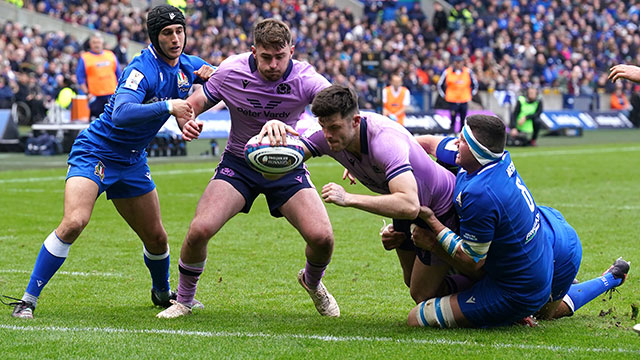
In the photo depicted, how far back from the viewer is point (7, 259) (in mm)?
8922

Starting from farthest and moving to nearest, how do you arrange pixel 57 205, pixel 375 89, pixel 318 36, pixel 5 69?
pixel 318 36 < pixel 375 89 < pixel 5 69 < pixel 57 205

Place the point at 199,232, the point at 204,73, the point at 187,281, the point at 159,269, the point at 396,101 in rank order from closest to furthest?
the point at 199,232
the point at 187,281
the point at 204,73
the point at 159,269
the point at 396,101

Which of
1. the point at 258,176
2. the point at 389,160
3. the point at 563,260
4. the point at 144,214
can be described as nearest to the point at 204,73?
the point at 258,176

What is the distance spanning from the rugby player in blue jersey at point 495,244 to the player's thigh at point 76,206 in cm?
229

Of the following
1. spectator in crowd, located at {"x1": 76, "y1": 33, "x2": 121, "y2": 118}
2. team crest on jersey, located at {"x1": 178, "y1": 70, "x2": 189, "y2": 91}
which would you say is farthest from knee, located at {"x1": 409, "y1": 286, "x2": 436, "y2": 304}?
spectator in crowd, located at {"x1": 76, "y1": 33, "x2": 121, "y2": 118}

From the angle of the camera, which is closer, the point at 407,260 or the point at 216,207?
the point at 216,207

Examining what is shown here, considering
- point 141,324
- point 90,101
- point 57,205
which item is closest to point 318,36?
point 90,101

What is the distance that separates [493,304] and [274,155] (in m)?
1.68

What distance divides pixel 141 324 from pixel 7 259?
10.8 ft

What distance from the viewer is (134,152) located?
6.79 m

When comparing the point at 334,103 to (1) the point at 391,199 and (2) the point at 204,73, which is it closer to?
(1) the point at 391,199

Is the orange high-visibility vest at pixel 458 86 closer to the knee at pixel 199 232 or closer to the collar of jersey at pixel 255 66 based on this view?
the collar of jersey at pixel 255 66

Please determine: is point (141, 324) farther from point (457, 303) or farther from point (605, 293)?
point (605, 293)

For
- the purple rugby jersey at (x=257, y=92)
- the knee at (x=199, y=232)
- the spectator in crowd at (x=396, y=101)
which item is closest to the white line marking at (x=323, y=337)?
the knee at (x=199, y=232)
